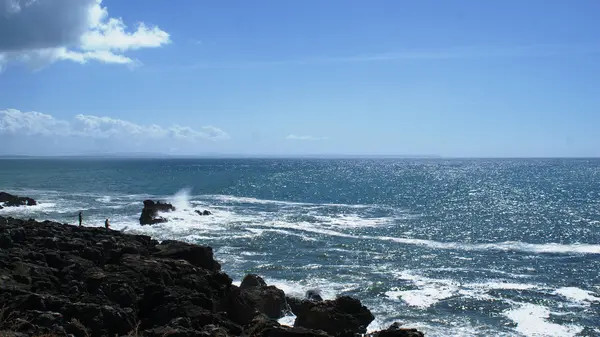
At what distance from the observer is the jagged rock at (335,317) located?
22.6m

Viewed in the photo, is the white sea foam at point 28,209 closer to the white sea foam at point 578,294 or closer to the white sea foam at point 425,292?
the white sea foam at point 425,292

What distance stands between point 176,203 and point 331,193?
111 ft

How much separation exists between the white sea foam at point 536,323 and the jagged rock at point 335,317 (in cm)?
747

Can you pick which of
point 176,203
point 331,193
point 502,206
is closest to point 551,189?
point 502,206

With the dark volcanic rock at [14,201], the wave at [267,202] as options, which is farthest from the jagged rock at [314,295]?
the dark volcanic rock at [14,201]

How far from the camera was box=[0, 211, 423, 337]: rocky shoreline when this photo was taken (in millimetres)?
17047

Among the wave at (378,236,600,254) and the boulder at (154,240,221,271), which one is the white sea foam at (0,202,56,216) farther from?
the wave at (378,236,600,254)

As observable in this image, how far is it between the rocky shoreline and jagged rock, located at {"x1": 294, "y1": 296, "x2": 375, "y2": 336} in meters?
0.04

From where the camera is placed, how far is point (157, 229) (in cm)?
5103

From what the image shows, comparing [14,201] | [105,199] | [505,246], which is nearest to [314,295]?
[505,246]

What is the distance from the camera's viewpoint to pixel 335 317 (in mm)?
22828

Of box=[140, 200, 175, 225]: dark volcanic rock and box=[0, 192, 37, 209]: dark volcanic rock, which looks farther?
box=[0, 192, 37, 209]: dark volcanic rock

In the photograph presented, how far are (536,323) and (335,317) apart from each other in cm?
1017

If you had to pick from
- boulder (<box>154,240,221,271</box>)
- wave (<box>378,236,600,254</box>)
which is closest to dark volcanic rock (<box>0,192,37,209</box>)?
boulder (<box>154,240,221,271</box>)
